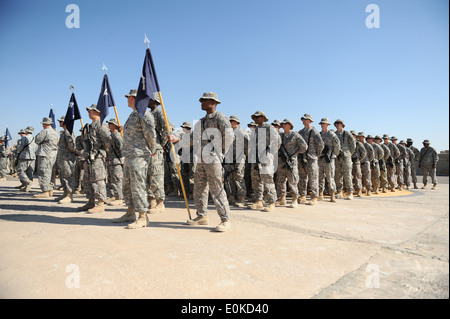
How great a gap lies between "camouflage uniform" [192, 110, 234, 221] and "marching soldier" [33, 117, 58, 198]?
5939 mm

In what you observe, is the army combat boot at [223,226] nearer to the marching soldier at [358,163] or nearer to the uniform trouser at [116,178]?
the uniform trouser at [116,178]

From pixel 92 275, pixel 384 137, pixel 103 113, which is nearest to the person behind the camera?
pixel 92 275

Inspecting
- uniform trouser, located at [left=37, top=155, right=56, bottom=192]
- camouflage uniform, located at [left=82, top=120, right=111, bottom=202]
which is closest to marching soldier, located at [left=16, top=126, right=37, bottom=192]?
uniform trouser, located at [left=37, top=155, right=56, bottom=192]

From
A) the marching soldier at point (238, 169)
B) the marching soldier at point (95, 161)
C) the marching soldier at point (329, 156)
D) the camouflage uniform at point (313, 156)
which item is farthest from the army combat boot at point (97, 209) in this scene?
the marching soldier at point (329, 156)

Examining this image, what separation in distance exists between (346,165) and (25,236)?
8506mm

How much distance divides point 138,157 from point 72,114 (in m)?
4.46

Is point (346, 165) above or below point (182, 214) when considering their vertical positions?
above

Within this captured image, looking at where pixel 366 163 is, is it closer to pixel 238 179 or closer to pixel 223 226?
pixel 238 179

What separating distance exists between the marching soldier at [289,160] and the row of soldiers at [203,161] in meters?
0.03

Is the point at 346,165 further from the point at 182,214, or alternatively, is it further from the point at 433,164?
the point at 433,164

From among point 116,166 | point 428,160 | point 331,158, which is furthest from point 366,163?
point 116,166

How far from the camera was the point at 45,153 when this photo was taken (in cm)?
798
